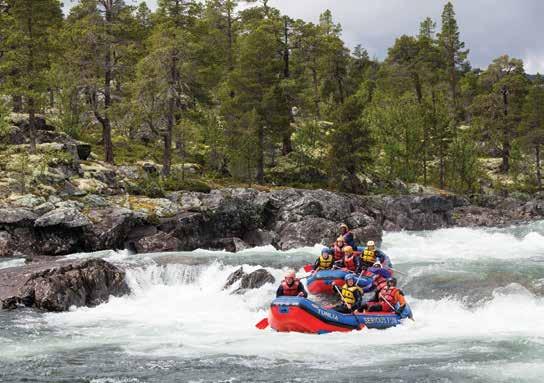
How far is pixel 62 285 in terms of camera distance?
20.4 m

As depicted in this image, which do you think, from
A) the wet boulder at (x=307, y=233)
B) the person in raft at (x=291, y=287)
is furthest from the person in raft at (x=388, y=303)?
the wet boulder at (x=307, y=233)

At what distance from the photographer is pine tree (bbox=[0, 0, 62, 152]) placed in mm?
35031

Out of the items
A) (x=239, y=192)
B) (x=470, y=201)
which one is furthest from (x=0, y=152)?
(x=470, y=201)

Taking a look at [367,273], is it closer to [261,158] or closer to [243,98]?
[261,158]

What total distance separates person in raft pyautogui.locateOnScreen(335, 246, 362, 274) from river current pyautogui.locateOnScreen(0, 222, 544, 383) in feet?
5.78

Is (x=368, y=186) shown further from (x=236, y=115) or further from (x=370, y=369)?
Result: (x=370, y=369)

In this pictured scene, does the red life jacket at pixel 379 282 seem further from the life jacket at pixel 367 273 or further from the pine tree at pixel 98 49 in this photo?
the pine tree at pixel 98 49

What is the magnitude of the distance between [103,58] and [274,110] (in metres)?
13.0

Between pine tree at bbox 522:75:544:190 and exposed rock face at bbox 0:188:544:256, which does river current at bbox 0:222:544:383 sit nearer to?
exposed rock face at bbox 0:188:544:256

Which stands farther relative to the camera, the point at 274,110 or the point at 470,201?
the point at 470,201

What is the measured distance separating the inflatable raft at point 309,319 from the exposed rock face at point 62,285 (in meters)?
7.43

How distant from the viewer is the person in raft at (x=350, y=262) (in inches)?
896

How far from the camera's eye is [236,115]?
44.4m

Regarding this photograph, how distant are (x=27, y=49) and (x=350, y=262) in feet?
82.5
